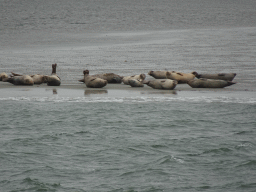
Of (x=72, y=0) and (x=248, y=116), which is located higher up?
→ (x=72, y=0)

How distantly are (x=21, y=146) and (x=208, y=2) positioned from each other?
57.6 m

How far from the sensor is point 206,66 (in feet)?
60.7

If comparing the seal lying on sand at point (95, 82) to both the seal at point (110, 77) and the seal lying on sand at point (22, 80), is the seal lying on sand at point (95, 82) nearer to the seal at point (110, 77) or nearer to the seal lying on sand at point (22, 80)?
the seal at point (110, 77)

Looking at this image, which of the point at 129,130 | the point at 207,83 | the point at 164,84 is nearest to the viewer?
the point at 129,130

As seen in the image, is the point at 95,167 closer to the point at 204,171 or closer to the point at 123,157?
the point at 123,157

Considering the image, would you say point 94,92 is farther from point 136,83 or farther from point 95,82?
point 136,83

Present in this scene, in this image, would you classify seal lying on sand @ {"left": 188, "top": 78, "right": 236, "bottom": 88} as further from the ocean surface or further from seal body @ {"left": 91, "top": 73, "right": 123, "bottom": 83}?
seal body @ {"left": 91, "top": 73, "right": 123, "bottom": 83}

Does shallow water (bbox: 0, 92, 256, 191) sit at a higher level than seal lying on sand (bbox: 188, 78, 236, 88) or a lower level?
lower

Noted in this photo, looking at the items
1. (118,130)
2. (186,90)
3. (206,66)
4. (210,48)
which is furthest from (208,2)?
(118,130)

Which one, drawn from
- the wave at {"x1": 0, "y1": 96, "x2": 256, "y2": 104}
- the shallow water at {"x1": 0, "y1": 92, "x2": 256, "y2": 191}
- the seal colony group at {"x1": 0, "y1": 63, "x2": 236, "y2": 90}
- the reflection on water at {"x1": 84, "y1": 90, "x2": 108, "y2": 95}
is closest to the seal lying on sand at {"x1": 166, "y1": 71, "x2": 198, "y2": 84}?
the seal colony group at {"x1": 0, "y1": 63, "x2": 236, "y2": 90}

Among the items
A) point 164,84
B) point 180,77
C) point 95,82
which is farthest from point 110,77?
point 180,77

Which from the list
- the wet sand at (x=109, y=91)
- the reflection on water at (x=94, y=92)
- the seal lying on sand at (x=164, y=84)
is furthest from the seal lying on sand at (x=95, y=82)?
the seal lying on sand at (x=164, y=84)

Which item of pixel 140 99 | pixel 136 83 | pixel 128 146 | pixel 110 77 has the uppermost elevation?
pixel 110 77

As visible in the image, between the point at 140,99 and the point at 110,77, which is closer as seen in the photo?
the point at 140,99
